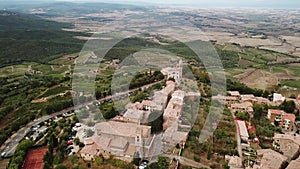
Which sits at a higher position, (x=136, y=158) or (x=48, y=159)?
(x=136, y=158)

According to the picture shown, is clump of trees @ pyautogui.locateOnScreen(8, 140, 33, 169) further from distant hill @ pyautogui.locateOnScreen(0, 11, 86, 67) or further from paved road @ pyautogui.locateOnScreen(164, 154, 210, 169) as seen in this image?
distant hill @ pyautogui.locateOnScreen(0, 11, 86, 67)

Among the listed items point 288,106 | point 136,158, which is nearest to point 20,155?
point 136,158

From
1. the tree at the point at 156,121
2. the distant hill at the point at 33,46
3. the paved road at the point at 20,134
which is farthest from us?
the distant hill at the point at 33,46

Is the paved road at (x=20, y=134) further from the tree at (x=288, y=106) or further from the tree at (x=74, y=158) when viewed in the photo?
the tree at (x=288, y=106)

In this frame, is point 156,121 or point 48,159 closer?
point 48,159

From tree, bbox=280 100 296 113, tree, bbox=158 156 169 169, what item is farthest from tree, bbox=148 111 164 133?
tree, bbox=280 100 296 113

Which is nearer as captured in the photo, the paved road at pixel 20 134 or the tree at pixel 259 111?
the paved road at pixel 20 134

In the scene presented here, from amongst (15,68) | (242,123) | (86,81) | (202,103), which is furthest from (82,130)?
(15,68)

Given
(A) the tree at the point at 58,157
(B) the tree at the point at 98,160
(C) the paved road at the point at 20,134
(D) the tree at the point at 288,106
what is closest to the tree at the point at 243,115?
(D) the tree at the point at 288,106

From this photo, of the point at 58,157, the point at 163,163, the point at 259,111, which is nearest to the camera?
the point at 163,163

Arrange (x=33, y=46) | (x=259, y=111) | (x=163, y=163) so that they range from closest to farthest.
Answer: (x=163, y=163), (x=259, y=111), (x=33, y=46)

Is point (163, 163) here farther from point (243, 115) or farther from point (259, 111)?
point (259, 111)
